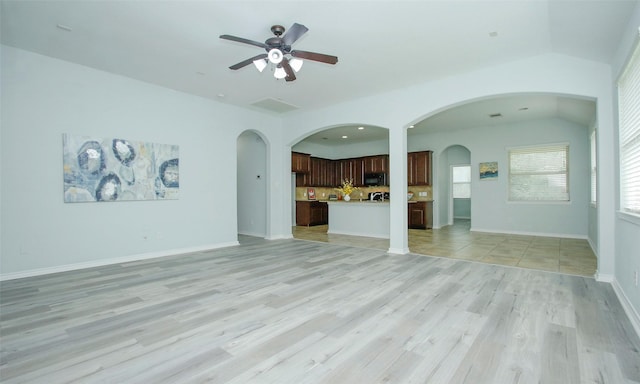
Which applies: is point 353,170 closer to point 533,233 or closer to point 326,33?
point 533,233

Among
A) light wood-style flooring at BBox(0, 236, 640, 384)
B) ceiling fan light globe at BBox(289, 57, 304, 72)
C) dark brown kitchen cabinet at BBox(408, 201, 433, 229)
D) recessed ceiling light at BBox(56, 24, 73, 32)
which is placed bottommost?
light wood-style flooring at BBox(0, 236, 640, 384)

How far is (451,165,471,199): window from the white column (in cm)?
807

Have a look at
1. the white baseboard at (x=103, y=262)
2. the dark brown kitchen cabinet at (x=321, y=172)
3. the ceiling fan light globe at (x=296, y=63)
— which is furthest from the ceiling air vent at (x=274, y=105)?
the dark brown kitchen cabinet at (x=321, y=172)

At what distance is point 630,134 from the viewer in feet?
9.62

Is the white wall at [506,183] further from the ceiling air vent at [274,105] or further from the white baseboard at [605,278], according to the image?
the ceiling air vent at [274,105]

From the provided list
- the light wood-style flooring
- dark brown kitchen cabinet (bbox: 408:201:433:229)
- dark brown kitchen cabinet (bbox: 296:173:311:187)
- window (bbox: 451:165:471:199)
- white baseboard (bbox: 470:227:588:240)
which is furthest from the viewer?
window (bbox: 451:165:471:199)

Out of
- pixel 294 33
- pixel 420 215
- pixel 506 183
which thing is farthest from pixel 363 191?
pixel 294 33

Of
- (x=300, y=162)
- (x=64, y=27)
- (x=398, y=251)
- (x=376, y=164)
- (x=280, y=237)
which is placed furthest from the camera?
(x=376, y=164)

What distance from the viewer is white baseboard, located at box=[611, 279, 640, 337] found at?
244 centimetres

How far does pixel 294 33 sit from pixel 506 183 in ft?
24.4

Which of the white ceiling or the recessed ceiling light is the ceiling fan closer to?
the white ceiling

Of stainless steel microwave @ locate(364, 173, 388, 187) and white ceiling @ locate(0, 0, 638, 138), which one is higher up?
white ceiling @ locate(0, 0, 638, 138)

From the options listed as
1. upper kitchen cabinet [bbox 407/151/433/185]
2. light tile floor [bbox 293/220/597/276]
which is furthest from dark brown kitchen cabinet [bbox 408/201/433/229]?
light tile floor [bbox 293/220/597/276]

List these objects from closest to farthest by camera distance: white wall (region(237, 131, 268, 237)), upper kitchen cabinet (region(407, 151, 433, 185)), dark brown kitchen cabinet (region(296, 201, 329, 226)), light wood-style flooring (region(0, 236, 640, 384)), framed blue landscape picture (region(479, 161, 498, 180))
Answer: light wood-style flooring (region(0, 236, 640, 384))
white wall (region(237, 131, 268, 237))
framed blue landscape picture (region(479, 161, 498, 180))
upper kitchen cabinet (region(407, 151, 433, 185))
dark brown kitchen cabinet (region(296, 201, 329, 226))
